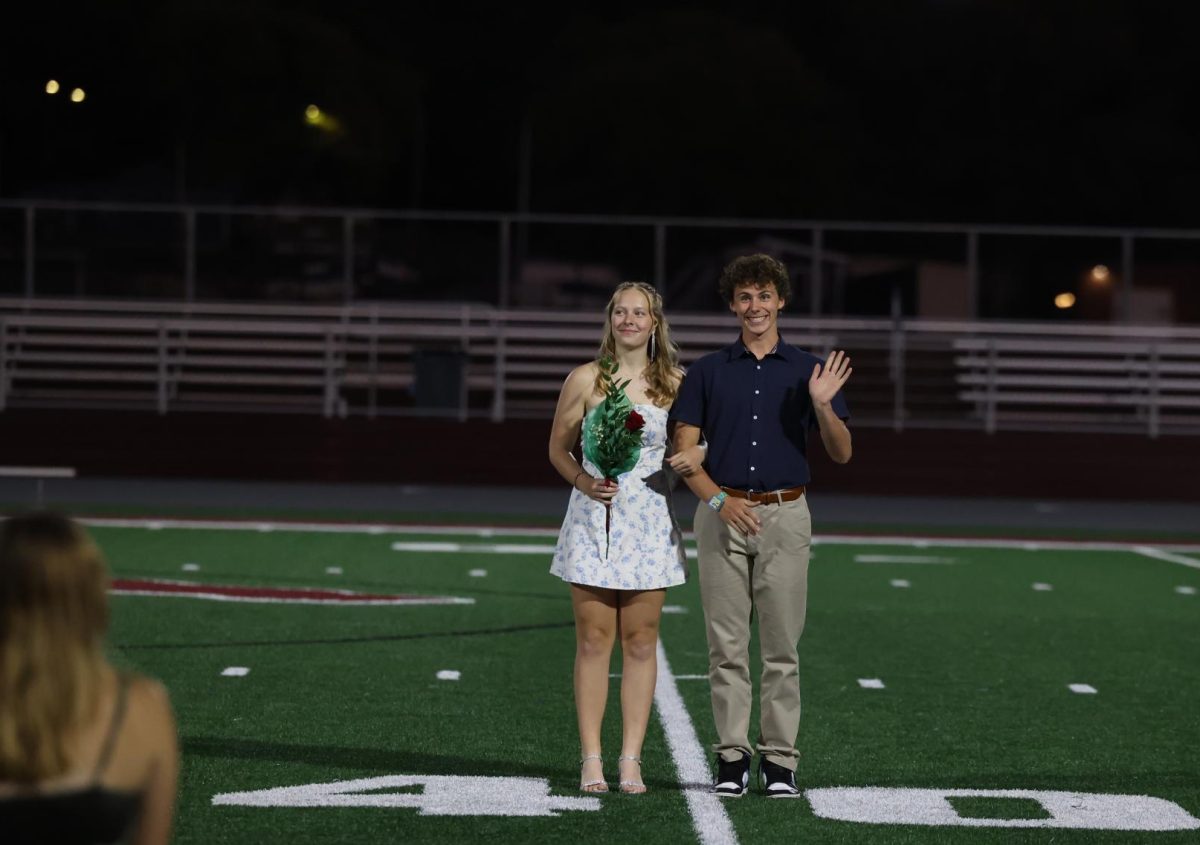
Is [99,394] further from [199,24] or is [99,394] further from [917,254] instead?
[199,24]

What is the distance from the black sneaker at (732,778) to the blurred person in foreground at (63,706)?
11.3ft

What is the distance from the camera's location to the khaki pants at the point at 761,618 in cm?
645

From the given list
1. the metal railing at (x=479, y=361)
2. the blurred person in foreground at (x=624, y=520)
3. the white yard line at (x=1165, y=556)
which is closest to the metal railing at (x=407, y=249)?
the metal railing at (x=479, y=361)

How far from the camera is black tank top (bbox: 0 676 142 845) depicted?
10.3 feet

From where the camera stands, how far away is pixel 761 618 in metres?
6.55

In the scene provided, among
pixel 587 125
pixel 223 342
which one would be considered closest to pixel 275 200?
pixel 587 125

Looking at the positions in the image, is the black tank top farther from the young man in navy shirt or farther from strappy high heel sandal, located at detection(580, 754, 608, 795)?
the young man in navy shirt

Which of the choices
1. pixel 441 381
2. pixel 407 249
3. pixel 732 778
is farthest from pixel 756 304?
pixel 407 249

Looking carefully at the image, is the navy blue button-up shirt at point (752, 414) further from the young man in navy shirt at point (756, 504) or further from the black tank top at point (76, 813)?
the black tank top at point (76, 813)

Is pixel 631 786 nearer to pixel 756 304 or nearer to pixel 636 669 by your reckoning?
pixel 636 669

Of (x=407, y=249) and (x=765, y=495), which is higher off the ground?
(x=407, y=249)

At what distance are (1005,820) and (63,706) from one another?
385 centimetres

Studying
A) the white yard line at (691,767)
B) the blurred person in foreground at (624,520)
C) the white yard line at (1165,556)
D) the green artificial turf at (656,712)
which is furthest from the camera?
the white yard line at (1165,556)

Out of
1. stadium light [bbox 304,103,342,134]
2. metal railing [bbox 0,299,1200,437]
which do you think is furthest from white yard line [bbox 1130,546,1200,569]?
stadium light [bbox 304,103,342,134]
